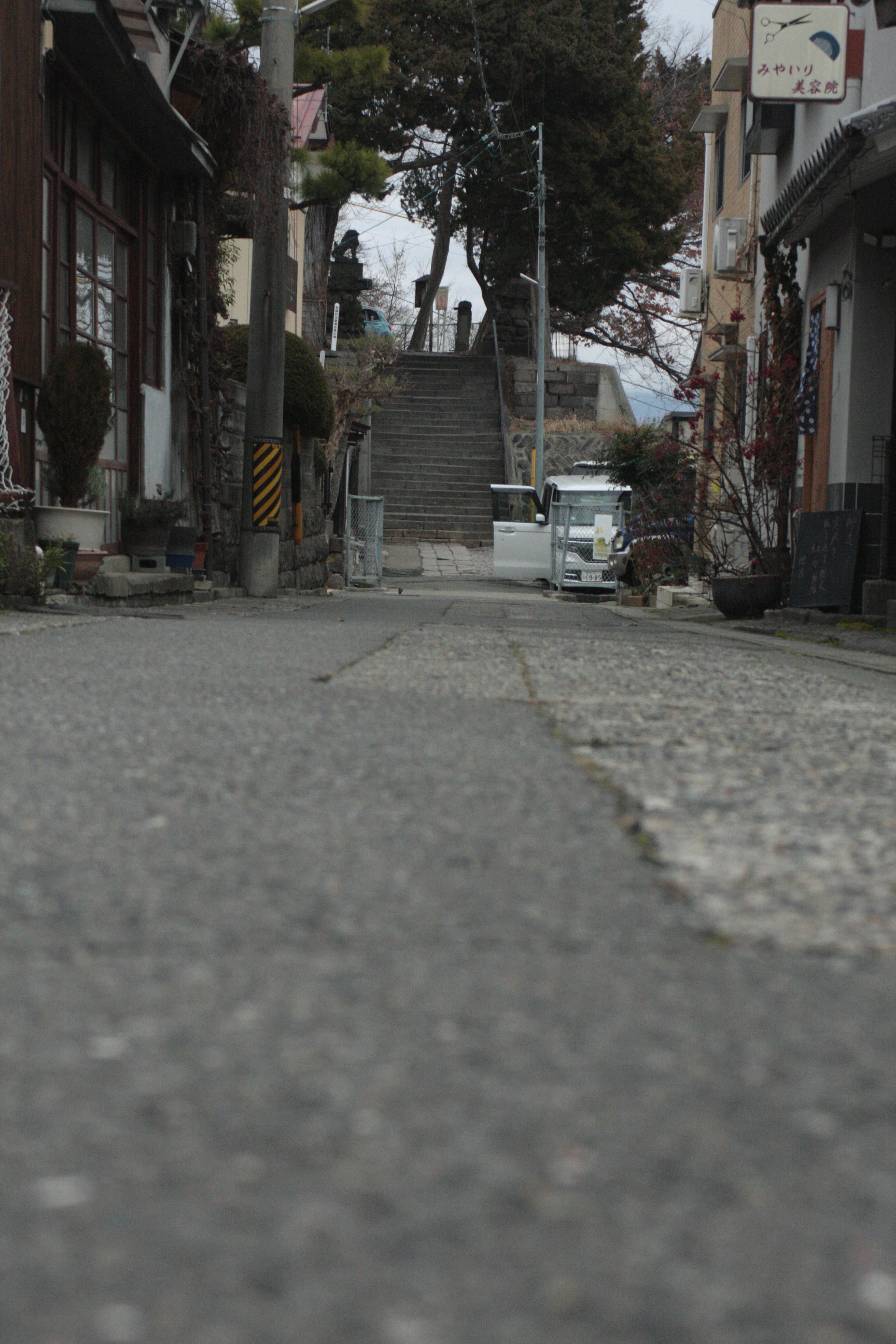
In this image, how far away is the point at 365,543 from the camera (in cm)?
1955

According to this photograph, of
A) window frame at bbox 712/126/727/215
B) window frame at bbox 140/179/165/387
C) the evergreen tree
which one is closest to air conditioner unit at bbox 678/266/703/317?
window frame at bbox 712/126/727/215

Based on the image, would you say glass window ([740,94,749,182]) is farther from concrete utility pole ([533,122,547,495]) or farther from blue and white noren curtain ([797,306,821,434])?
concrete utility pole ([533,122,547,495])

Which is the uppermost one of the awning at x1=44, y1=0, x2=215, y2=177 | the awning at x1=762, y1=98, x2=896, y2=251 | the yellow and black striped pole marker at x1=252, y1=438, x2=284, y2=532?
the awning at x1=44, y1=0, x2=215, y2=177

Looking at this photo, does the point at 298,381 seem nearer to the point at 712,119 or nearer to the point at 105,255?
the point at 105,255

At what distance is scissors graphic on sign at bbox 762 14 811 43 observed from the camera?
407 inches

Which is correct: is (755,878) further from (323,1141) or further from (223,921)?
(323,1141)

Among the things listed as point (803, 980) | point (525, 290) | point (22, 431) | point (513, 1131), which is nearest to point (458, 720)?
point (803, 980)

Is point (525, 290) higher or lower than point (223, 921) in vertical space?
higher

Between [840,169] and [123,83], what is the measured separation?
190 inches

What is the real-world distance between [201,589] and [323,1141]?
10.6m

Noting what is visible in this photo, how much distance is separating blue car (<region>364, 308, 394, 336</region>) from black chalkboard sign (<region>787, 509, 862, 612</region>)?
83.8ft

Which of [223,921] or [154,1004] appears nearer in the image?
[154,1004]

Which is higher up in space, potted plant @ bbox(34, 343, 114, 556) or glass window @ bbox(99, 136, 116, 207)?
glass window @ bbox(99, 136, 116, 207)

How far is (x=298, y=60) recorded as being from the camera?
555 inches
